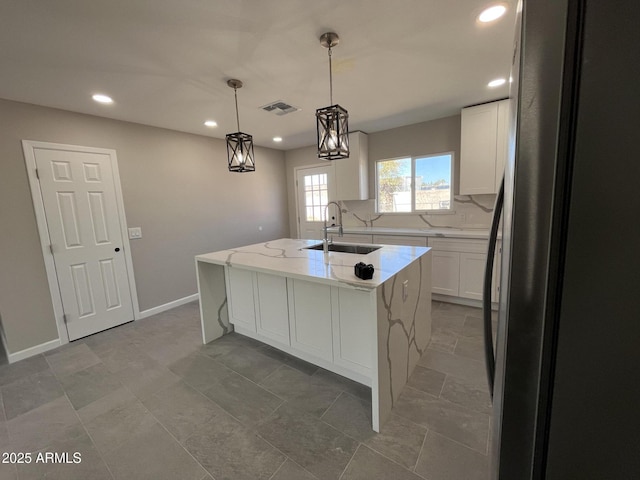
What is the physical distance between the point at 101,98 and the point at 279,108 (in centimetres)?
173

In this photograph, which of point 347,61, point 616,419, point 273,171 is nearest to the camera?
point 616,419

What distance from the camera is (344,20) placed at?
1627 mm

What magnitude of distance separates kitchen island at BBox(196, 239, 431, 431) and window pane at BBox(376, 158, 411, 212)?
76.9 inches

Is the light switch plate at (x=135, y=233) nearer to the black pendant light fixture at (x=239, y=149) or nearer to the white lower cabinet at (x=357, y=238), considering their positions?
the black pendant light fixture at (x=239, y=149)

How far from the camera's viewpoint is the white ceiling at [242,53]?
152 cm

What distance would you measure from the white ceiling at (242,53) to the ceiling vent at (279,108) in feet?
0.32

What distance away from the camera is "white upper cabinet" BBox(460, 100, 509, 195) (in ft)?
10.2

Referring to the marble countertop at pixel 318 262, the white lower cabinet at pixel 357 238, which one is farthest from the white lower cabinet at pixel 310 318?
the white lower cabinet at pixel 357 238

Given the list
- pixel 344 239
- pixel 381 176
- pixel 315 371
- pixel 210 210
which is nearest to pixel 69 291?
pixel 210 210

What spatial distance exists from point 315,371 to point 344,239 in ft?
8.07

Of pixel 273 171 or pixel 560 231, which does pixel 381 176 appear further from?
pixel 560 231

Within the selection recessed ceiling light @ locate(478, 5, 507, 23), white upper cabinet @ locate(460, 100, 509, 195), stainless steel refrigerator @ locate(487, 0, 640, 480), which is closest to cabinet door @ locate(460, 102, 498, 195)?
white upper cabinet @ locate(460, 100, 509, 195)

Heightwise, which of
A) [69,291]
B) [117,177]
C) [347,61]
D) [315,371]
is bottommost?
[315,371]

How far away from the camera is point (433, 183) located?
3916mm
